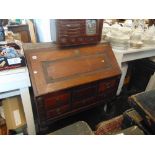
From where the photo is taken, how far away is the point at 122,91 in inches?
88.4

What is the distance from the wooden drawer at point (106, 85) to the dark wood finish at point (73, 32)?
42 cm

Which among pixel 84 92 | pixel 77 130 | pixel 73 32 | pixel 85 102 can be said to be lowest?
pixel 85 102

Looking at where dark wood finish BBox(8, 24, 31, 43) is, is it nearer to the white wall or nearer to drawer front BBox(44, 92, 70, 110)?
the white wall

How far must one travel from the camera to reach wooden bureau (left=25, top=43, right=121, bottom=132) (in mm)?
1138

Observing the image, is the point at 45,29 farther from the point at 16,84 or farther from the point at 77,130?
the point at 77,130

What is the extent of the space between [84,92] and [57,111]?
29cm

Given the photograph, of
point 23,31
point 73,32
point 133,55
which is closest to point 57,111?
point 73,32

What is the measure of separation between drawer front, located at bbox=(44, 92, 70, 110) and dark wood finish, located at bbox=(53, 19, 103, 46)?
0.44 m

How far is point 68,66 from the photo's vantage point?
4.15 ft

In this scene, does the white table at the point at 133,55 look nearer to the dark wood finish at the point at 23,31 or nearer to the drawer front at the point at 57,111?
the drawer front at the point at 57,111

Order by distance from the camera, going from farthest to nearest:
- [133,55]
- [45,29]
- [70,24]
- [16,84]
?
1. [45,29]
2. [133,55]
3. [70,24]
4. [16,84]
